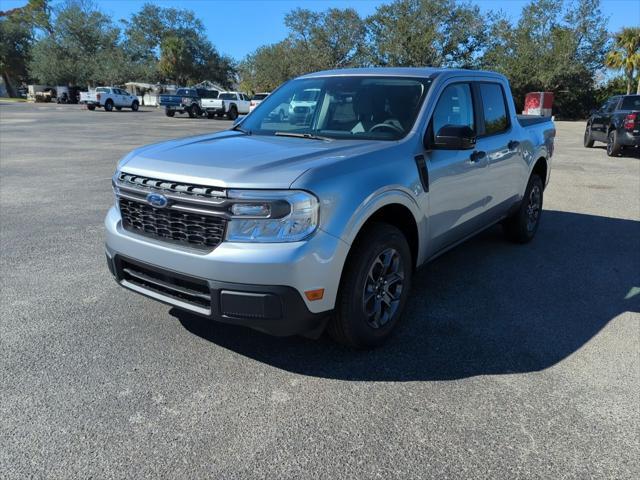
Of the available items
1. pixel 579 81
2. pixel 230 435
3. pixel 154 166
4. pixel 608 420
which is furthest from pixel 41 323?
pixel 579 81

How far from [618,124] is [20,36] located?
88.0m

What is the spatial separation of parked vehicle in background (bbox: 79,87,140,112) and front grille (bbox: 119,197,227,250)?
4392cm

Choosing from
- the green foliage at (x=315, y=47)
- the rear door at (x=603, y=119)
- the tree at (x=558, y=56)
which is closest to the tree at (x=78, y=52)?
the green foliage at (x=315, y=47)

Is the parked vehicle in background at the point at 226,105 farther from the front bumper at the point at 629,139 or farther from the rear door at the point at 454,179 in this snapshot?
the rear door at the point at 454,179

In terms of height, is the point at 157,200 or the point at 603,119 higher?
the point at 603,119

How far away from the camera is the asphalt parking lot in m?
2.41

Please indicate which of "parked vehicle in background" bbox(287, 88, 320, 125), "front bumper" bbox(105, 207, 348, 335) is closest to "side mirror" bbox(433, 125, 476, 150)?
"parked vehicle in background" bbox(287, 88, 320, 125)

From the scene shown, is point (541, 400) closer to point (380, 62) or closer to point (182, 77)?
point (380, 62)

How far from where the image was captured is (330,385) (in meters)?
3.02

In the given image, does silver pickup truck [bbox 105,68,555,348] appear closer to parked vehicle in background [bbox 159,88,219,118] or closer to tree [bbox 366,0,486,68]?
parked vehicle in background [bbox 159,88,219,118]

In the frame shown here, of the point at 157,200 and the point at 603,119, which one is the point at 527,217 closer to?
the point at 157,200

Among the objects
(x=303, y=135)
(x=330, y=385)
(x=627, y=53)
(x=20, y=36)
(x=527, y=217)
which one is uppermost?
(x=20, y=36)

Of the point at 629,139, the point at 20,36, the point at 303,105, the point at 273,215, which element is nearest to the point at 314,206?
A: the point at 273,215

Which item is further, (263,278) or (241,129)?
(241,129)
